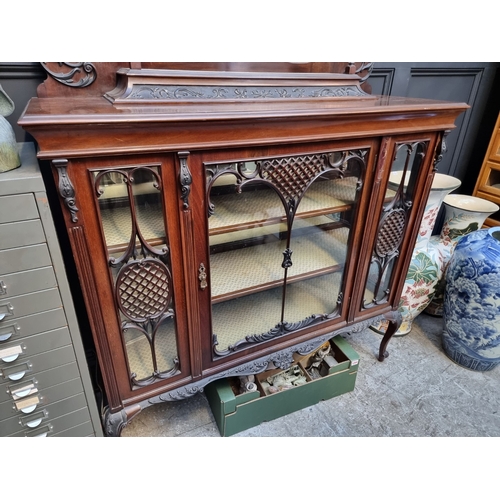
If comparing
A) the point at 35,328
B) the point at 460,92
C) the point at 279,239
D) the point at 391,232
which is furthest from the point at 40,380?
the point at 460,92

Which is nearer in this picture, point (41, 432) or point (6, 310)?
point (6, 310)

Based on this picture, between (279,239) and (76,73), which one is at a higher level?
(76,73)

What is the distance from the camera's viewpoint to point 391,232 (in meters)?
1.16

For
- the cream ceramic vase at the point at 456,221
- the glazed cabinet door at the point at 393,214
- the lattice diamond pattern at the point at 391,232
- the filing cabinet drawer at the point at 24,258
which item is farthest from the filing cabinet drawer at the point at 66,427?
the cream ceramic vase at the point at 456,221

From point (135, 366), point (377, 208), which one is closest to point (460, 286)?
point (377, 208)

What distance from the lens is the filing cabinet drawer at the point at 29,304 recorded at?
733mm

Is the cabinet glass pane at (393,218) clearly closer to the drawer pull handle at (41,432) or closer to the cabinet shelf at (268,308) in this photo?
the cabinet shelf at (268,308)

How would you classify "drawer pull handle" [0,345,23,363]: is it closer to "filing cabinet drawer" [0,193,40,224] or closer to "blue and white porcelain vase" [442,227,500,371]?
"filing cabinet drawer" [0,193,40,224]

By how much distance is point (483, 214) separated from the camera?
1507mm

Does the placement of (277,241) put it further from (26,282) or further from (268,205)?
(26,282)

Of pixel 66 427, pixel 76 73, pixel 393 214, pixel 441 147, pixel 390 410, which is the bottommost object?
pixel 390 410

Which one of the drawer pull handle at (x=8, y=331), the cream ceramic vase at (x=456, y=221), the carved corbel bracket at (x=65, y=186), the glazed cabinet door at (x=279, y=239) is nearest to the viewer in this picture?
the carved corbel bracket at (x=65, y=186)

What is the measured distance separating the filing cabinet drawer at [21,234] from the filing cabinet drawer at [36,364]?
28cm

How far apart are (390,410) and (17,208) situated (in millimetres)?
1333
